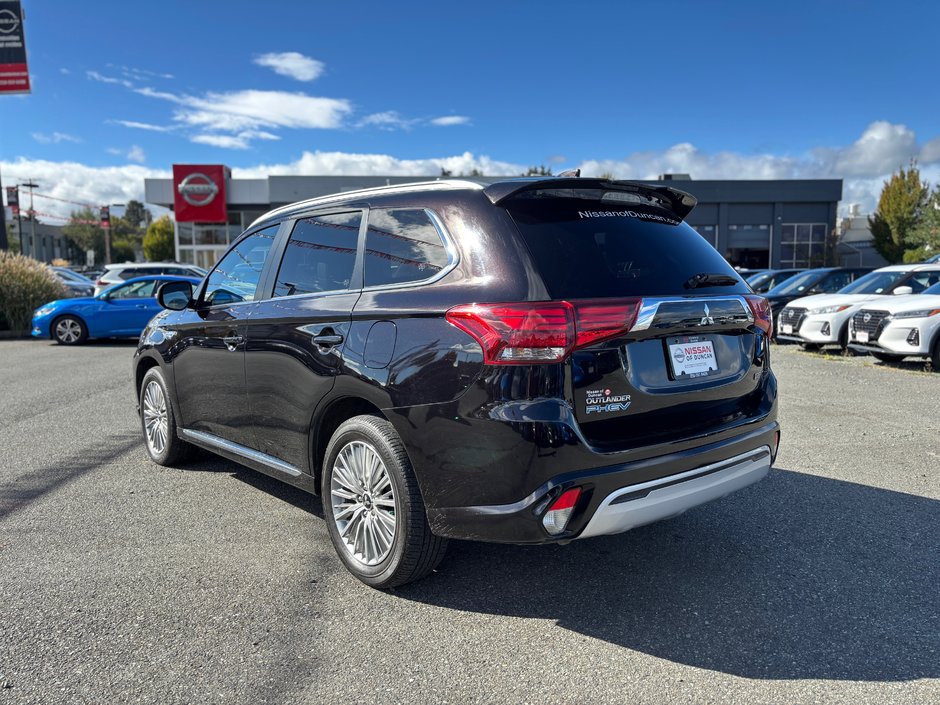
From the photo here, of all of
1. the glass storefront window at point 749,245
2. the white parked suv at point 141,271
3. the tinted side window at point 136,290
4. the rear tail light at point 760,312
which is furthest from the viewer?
the glass storefront window at point 749,245

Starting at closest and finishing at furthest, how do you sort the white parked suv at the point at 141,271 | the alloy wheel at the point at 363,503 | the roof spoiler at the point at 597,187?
the roof spoiler at the point at 597,187 → the alloy wheel at the point at 363,503 → the white parked suv at the point at 141,271

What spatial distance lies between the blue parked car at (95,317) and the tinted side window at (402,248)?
1283 centimetres

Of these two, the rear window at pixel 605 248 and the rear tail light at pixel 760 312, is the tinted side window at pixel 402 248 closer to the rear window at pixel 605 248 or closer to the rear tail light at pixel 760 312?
the rear window at pixel 605 248

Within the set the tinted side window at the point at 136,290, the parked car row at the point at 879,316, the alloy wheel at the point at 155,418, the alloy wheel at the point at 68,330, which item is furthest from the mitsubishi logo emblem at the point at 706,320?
the alloy wheel at the point at 68,330

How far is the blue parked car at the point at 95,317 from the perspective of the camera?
15008mm

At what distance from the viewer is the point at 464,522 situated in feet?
9.55

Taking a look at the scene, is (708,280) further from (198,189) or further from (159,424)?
(198,189)

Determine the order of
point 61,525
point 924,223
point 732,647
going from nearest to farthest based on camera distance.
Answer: point 732,647 → point 61,525 → point 924,223

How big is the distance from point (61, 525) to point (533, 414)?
10.5 ft

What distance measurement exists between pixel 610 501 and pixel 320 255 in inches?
80.7

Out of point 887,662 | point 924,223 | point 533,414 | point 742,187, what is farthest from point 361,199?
point 924,223

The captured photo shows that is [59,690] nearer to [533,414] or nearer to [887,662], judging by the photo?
[533,414]

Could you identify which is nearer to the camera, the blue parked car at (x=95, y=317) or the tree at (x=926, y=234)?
Result: the blue parked car at (x=95, y=317)

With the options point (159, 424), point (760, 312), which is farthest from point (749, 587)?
point (159, 424)
